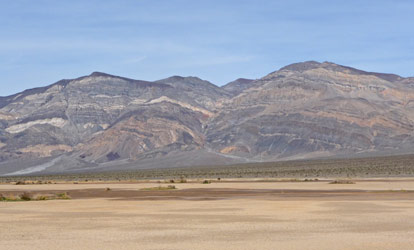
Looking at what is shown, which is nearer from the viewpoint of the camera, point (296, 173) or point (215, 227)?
point (215, 227)

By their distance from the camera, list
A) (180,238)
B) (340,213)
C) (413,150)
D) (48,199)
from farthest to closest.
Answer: (413,150) → (48,199) → (340,213) → (180,238)

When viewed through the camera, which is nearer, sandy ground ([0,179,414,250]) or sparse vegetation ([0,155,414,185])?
sandy ground ([0,179,414,250])

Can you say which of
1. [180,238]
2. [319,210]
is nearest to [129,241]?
[180,238]

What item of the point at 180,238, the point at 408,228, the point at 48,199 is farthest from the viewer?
the point at 48,199

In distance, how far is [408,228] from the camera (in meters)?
22.6

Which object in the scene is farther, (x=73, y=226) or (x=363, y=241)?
(x=73, y=226)

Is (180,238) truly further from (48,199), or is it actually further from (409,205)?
(48,199)

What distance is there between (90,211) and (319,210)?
1137 centimetres

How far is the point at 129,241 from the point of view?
20.4 meters

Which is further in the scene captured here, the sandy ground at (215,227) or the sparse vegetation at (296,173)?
the sparse vegetation at (296,173)

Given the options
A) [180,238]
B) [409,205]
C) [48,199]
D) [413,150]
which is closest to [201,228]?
[180,238]

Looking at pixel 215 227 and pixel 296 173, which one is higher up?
pixel 296 173

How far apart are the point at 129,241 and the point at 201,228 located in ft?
13.9

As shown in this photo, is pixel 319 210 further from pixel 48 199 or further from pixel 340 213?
pixel 48 199
